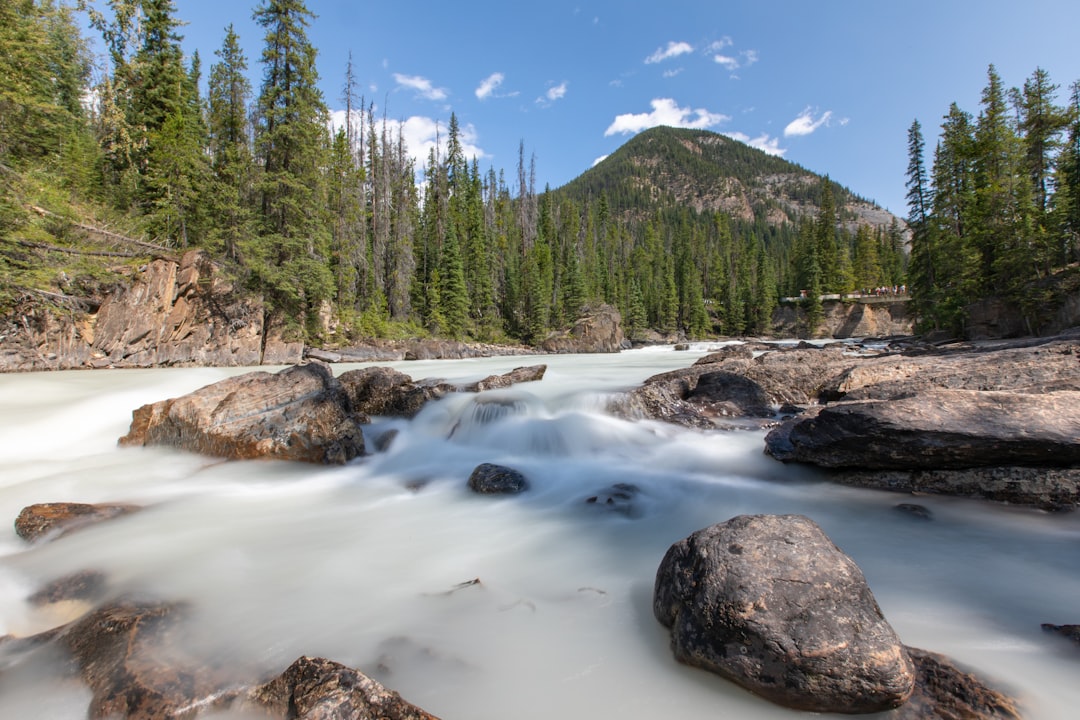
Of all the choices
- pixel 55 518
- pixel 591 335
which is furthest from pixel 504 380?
pixel 591 335

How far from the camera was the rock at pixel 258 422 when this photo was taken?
268 inches

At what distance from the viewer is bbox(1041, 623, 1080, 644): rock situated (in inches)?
100

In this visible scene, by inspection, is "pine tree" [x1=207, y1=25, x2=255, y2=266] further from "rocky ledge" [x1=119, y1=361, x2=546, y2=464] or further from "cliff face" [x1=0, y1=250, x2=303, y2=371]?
"rocky ledge" [x1=119, y1=361, x2=546, y2=464]

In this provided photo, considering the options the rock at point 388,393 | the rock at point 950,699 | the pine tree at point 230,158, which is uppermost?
the pine tree at point 230,158

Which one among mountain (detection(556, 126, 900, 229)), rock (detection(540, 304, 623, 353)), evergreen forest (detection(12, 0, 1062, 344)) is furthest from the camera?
mountain (detection(556, 126, 900, 229))

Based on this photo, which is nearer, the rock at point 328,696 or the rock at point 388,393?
the rock at point 328,696

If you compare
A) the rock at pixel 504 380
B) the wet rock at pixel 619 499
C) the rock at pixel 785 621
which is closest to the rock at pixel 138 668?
the rock at pixel 785 621

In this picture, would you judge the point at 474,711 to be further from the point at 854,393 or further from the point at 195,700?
the point at 854,393

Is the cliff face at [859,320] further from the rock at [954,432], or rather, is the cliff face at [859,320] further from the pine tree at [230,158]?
the pine tree at [230,158]

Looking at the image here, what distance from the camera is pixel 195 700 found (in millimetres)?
2248

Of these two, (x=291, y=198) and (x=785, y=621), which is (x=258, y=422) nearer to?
(x=785, y=621)

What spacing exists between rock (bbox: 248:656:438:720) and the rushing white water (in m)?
0.43

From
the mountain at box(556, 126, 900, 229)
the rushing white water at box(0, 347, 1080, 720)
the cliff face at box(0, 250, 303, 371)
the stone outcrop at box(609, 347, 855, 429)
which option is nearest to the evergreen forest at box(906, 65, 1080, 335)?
the stone outcrop at box(609, 347, 855, 429)

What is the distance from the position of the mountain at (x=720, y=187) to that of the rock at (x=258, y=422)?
14875 centimetres
